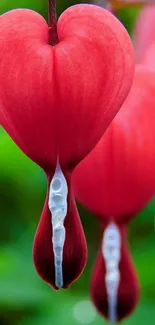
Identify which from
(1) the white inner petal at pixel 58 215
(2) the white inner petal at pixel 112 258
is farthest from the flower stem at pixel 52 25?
(2) the white inner petal at pixel 112 258

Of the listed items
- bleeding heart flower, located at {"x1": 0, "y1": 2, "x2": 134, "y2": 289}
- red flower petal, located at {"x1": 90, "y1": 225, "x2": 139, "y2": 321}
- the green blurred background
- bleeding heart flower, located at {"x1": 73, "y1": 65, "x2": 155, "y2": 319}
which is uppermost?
bleeding heart flower, located at {"x1": 0, "y1": 2, "x2": 134, "y2": 289}

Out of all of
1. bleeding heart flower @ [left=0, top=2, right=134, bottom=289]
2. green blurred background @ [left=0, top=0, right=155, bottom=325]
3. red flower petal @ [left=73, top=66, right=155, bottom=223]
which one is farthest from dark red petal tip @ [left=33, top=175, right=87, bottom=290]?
green blurred background @ [left=0, top=0, right=155, bottom=325]

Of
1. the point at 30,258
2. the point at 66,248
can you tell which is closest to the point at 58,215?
the point at 66,248

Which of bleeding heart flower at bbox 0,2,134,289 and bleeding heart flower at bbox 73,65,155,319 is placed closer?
bleeding heart flower at bbox 0,2,134,289

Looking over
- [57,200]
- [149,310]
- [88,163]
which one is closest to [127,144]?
[88,163]

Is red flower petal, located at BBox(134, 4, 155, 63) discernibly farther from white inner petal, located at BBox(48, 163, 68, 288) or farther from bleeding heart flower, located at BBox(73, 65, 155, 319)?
white inner petal, located at BBox(48, 163, 68, 288)

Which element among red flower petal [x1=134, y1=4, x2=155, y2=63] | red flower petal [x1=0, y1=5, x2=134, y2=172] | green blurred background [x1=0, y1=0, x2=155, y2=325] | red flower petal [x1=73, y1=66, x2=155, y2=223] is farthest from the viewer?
green blurred background [x1=0, y1=0, x2=155, y2=325]

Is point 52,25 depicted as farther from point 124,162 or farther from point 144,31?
point 144,31
